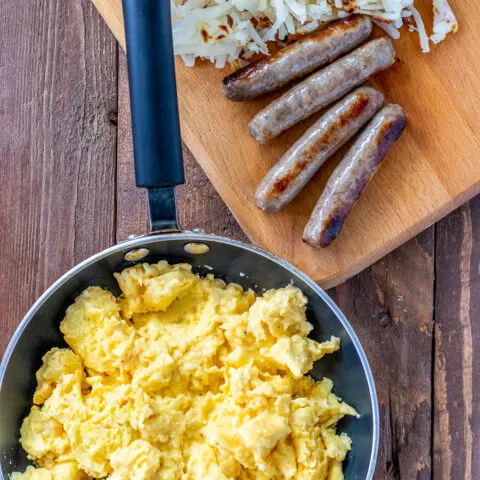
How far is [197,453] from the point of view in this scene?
2244mm

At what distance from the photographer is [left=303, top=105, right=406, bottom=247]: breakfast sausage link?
2320 mm

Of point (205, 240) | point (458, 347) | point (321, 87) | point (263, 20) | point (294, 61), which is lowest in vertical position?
point (458, 347)

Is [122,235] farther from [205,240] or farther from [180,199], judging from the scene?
[205,240]

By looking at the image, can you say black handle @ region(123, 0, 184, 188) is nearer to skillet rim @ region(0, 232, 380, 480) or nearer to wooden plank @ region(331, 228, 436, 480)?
→ skillet rim @ region(0, 232, 380, 480)

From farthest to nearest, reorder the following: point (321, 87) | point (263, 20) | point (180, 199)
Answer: point (180, 199) → point (263, 20) → point (321, 87)

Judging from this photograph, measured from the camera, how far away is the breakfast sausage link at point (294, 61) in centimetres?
234

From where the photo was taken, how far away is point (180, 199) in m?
2.63

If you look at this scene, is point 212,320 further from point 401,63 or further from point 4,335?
point 401,63

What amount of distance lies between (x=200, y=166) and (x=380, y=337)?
94 cm

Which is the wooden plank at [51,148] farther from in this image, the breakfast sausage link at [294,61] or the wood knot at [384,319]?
the wood knot at [384,319]

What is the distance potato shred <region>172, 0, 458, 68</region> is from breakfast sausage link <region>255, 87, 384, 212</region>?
29 cm

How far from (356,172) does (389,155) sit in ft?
0.76

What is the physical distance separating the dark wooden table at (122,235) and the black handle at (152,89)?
1.88 feet

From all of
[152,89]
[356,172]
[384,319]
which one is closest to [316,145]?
[356,172]
